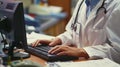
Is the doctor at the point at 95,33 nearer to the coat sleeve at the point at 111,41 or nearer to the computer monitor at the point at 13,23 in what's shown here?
the coat sleeve at the point at 111,41

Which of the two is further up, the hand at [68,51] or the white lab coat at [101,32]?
the white lab coat at [101,32]

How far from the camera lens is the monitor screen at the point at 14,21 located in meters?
1.51

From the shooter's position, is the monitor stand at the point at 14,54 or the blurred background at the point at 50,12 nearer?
the monitor stand at the point at 14,54

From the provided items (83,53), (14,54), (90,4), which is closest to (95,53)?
(83,53)

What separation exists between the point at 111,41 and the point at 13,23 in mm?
597

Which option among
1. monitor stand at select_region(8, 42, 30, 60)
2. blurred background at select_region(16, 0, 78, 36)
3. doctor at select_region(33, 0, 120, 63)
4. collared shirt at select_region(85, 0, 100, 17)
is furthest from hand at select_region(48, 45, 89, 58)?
blurred background at select_region(16, 0, 78, 36)

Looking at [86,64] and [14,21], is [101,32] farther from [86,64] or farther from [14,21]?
[14,21]

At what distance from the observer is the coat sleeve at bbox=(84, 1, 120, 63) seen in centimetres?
162

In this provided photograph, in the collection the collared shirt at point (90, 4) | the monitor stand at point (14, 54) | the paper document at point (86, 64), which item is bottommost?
the paper document at point (86, 64)

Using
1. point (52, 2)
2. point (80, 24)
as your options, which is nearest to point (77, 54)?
point (80, 24)

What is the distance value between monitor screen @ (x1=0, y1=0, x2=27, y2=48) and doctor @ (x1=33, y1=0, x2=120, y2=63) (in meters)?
0.21

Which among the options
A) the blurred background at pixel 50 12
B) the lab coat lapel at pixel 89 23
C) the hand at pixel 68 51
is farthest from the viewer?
the blurred background at pixel 50 12

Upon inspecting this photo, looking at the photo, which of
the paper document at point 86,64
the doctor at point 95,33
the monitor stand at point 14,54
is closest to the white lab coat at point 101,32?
the doctor at point 95,33

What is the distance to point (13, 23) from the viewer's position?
1.53 meters
